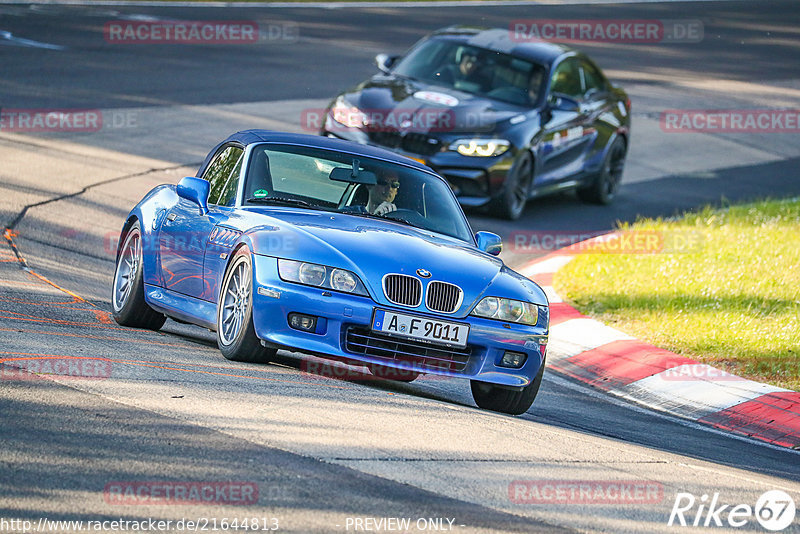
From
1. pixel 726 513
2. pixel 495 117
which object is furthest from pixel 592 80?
pixel 726 513

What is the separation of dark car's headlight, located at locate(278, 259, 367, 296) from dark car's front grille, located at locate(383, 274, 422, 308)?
0.14m

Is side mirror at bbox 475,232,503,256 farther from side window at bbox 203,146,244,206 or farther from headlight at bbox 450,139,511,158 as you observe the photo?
headlight at bbox 450,139,511,158

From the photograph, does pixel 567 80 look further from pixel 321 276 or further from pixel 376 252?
pixel 321 276

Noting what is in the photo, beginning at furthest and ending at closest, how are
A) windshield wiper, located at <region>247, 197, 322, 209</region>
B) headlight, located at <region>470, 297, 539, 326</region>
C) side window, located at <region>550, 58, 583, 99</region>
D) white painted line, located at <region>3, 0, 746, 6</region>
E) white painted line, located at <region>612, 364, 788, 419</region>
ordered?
white painted line, located at <region>3, 0, 746, 6</region>
side window, located at <region>550, 58, 583, 99</region>
white painted line, located at <region>612, 364, 788, 419</region>
windshield wiper, located at <region>247, 197, 322, 209</region>
headlight, located at <region>470, 297, 539, 326</region>

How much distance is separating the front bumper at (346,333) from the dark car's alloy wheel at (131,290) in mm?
1831

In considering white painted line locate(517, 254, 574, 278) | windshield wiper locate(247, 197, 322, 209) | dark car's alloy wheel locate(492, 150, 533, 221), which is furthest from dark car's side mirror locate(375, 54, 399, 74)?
windshield wiper locate(247, 197, 322, 209)

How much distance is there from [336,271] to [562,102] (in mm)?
8969

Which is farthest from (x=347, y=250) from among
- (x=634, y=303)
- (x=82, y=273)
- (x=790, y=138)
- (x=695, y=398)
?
(x=790, y=138)

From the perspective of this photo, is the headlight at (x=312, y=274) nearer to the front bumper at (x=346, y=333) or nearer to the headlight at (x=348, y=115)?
the front bumper at (x=346, y=333)

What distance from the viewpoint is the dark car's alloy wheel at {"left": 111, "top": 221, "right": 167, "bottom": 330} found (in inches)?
341

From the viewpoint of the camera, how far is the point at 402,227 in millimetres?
8070

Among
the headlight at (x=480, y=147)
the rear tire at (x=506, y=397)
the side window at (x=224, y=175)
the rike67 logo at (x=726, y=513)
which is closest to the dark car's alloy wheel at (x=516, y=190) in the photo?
the headlight at (x=480, y=147)

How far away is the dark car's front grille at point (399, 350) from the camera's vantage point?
23.0 ft

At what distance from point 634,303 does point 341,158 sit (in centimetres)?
397
